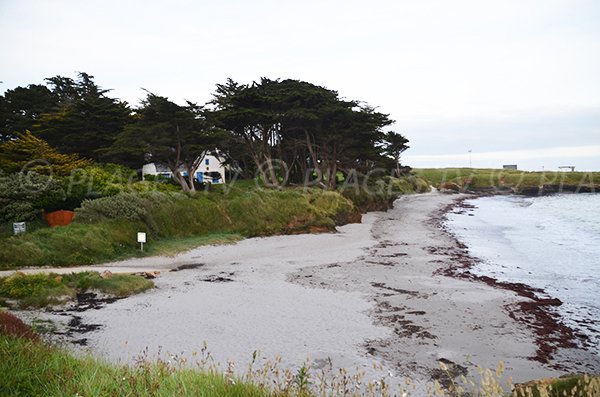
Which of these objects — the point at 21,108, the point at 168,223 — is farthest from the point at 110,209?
the point at 21,108

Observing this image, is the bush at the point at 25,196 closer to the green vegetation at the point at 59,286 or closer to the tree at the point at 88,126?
the green vegetation at the point at 59,286

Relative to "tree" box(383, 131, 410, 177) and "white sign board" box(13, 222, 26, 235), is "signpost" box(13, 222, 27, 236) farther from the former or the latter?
"tree" box(383, 131, 410, 177)

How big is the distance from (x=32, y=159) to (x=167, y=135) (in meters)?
9.45

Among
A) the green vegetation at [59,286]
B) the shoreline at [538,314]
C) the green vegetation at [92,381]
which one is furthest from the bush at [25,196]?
the shoreline at [538,314]

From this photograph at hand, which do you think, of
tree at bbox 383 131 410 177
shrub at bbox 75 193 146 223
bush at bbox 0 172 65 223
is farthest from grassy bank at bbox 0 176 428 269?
tree at bbox 383 131 410 177

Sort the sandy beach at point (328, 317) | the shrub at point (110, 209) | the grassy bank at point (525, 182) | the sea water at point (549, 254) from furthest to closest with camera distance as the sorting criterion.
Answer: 1. the grassy bank at point (525, 182)
2. the shrub at point (110, 209)
3. the sea water at point (549, 254)
4. the sandy beach at point (328, 317)

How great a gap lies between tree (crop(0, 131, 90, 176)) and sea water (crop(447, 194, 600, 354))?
26.8 metres

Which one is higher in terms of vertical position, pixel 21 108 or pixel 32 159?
pixel 21 108

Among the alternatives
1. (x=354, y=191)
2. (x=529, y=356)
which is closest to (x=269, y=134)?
(x=354, y=191)

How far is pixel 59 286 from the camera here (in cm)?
1266

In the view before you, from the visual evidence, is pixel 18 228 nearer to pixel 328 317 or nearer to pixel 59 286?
pixel 59 286

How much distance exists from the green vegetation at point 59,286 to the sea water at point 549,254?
44.6 feet

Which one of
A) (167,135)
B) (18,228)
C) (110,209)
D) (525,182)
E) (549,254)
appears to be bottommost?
(549,254)

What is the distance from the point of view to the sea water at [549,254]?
1324cm
